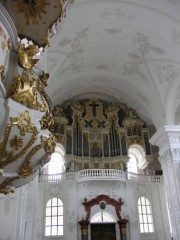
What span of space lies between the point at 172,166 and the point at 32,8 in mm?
10909

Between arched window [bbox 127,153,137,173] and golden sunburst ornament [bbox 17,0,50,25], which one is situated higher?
arched window [bbox 127,153,137,173]

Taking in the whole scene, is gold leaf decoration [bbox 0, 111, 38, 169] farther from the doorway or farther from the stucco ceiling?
the doorway

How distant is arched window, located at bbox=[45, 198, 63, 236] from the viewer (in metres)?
15.2

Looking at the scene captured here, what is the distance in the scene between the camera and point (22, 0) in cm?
460

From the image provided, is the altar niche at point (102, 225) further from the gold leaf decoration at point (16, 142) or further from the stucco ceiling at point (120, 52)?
the gold leaf decoration at point (16, 142)

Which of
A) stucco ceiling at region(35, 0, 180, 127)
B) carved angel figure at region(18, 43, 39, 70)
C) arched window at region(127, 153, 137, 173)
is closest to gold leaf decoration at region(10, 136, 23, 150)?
carved angel figure at region(18, 43, 39, 70)

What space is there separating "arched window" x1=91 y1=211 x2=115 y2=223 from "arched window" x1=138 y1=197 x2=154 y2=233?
1859 millimetres

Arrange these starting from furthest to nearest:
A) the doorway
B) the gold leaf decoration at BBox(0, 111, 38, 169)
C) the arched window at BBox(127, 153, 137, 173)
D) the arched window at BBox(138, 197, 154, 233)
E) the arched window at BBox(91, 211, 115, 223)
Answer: the arched window at BBox(127, 153, 137, 173)
the arched window at BBox(138, 197, 154, 233)
the arched window at BBox(91, 211, 115, 223)
the doorway
the gold leaf decoration at BBox(0, 111, 38, 169)

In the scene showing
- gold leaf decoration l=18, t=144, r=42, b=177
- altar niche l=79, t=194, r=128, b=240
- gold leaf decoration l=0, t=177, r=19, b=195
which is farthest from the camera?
altar niche l=79, t=194, r=128, b=240

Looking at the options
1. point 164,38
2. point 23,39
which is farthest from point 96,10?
point 23,39

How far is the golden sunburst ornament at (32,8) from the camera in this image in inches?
185

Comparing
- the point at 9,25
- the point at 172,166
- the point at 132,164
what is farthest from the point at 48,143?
the point at 132,164

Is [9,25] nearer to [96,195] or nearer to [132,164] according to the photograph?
[96,195]

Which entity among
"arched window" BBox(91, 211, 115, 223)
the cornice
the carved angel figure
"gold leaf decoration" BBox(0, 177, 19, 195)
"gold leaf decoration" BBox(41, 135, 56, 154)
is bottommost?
"gold leaf decoration" BBox(0, 177, 19, 195)
